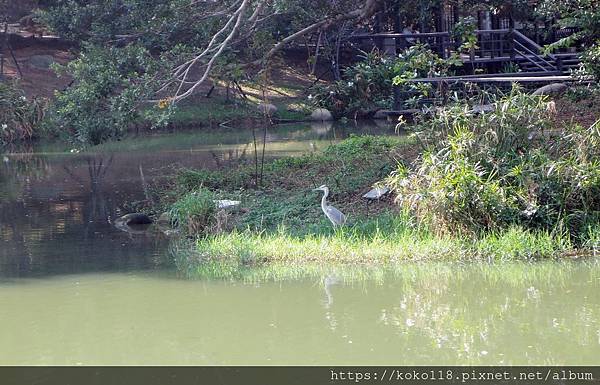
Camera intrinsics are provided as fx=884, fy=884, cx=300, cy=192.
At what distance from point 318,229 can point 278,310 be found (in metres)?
3.13

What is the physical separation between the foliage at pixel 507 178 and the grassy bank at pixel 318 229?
0.60 feet

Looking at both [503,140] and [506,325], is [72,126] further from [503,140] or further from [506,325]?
[506,325]

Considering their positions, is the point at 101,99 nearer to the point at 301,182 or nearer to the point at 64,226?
the point at 64,226

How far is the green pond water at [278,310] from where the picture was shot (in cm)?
695

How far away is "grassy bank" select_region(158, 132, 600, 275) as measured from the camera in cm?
990

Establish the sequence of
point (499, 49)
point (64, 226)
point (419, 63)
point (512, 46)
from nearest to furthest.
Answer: point (419, 63), point (64, 226), point (512, 46), point (499, 49)

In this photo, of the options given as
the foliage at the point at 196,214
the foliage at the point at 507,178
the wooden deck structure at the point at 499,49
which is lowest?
the foliage at the point at 196,214

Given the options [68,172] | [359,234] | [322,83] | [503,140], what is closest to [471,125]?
[503,140]

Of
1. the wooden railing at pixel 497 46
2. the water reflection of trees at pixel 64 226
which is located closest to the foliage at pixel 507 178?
the water reflection of trees at pixel 64 226

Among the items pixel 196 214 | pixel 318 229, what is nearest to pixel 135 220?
pixel 196 214

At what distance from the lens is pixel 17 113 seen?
25.4m

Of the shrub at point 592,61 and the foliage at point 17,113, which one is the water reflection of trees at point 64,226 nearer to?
the foliage at point 17,113

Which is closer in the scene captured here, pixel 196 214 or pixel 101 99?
pixel 196 214

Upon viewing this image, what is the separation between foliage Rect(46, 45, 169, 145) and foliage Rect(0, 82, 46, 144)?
9.82m
